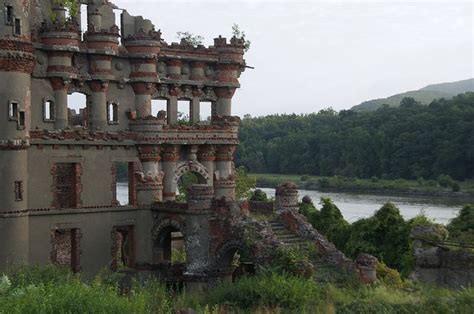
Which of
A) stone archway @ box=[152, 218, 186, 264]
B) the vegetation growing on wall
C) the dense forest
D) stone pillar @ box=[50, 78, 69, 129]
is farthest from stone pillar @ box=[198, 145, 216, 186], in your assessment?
the dense forest

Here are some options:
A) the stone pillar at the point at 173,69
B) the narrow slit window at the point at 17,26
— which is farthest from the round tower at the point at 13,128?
the stone pillar at the point at 173,69

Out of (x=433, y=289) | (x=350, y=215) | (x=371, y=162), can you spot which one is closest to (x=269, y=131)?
(x=371, y=162)

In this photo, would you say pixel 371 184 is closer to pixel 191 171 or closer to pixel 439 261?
pixel 191 171

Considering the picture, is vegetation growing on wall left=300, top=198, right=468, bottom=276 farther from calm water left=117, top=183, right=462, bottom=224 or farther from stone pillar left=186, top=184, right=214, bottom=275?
calm water left=117, top=183, right=462, bottom=224

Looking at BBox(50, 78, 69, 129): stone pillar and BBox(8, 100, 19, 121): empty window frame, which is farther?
BBox(50, 78, 69, 129): stone pillar

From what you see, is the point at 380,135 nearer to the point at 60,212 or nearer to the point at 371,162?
the point at 371,162

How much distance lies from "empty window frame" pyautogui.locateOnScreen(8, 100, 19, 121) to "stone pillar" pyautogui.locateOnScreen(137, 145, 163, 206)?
642 centimetres

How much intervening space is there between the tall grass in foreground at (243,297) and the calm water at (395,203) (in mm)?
41355

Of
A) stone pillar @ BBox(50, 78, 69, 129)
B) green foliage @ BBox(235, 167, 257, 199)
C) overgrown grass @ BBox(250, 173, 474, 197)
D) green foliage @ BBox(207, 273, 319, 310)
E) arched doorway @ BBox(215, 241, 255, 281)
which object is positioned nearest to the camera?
green foliage @ BBox(207, 273, 319, 310)

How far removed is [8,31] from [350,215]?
46.3 m

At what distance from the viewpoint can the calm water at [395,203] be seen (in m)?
67.6

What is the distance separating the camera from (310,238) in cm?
2808

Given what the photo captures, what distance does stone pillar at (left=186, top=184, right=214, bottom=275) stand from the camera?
28.8 meters

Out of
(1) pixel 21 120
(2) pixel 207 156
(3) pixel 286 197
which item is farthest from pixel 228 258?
(1) pixel 21 120
